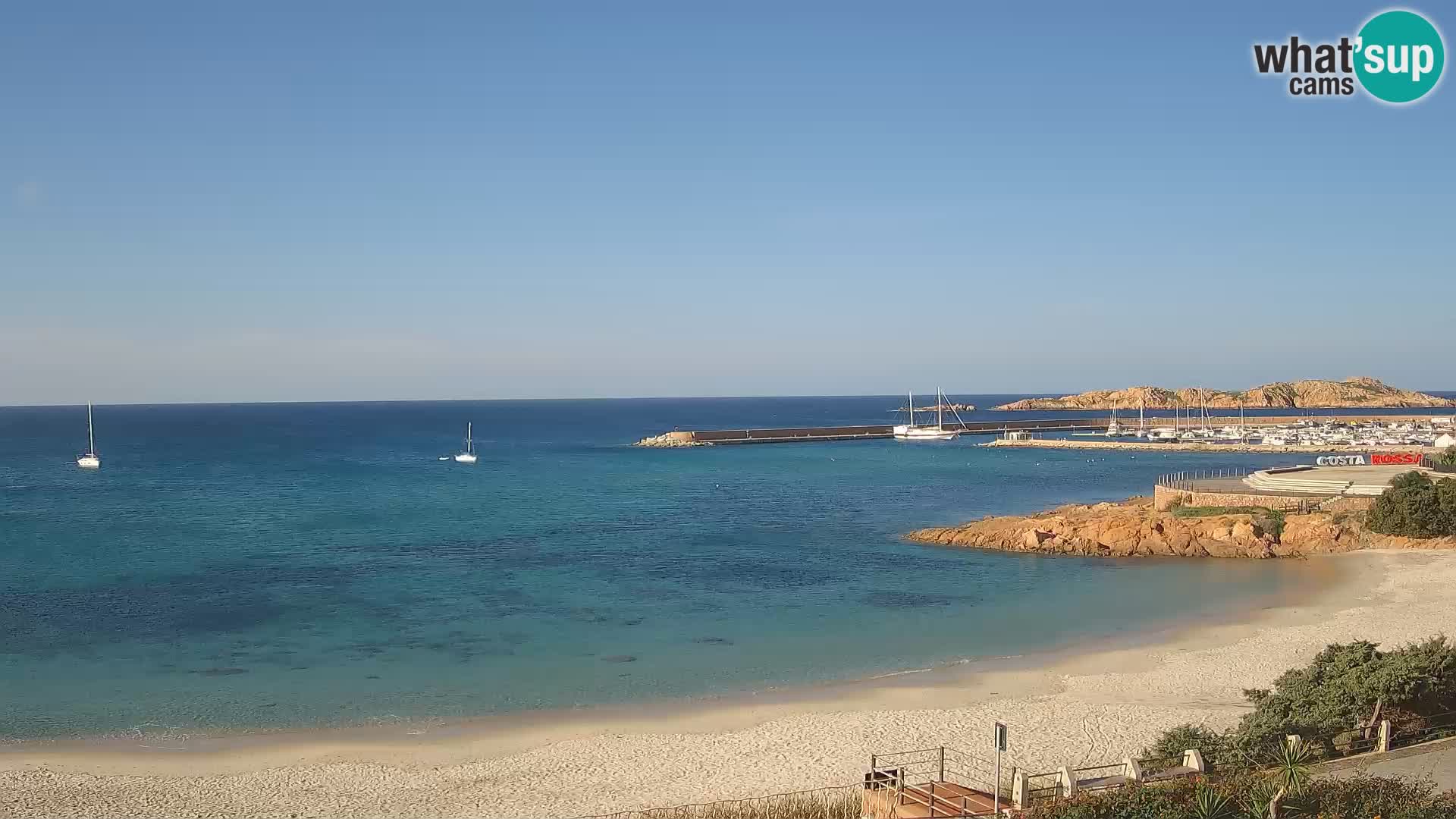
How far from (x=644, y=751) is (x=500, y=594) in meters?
17.5

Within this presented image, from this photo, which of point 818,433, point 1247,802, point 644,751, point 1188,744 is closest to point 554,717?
point 644,751

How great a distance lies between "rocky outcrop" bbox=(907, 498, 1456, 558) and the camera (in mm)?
43281

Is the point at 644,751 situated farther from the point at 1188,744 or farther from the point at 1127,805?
the point at 1127,805

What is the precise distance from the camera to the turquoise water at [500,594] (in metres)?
25.6

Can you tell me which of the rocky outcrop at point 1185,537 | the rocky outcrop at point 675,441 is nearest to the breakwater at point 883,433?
the rocky outcrop at point 675,441

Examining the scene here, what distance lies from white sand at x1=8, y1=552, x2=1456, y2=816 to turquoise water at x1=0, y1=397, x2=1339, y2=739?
1.93 meters

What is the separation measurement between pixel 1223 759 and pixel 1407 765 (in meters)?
2.53

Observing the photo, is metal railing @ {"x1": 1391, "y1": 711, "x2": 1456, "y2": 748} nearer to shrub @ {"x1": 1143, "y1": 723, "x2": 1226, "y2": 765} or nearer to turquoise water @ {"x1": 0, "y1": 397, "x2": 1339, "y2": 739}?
shrub @ {"x1": 1143, "y1": 723, "x2": 1226, "y2": 765}

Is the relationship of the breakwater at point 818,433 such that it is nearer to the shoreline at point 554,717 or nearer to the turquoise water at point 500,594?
the turquoise water at point 500,594

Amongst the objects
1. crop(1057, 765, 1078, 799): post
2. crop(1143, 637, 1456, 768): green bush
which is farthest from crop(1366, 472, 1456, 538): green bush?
crop(1057, 765, 1078, 799): post

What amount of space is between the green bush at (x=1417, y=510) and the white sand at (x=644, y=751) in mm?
19952

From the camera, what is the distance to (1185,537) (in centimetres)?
4459

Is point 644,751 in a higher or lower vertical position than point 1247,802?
lower

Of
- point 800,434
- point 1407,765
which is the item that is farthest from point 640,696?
point 800,434
